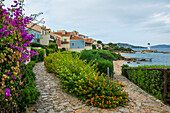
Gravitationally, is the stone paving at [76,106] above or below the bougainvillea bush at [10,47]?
below

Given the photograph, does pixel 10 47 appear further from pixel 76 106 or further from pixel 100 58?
pixel 100 58

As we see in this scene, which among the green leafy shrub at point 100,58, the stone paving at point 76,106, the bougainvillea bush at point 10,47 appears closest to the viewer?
the bougainvillea bush at point 10,47

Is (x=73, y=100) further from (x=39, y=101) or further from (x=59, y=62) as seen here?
(x=59, y=62)

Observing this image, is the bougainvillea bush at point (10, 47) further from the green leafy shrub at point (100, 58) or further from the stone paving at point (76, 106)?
the green leafy shrub at point (100, 58)

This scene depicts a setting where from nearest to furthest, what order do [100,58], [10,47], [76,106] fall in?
1. [10,47]
2. [76,106]
3. [100,58]

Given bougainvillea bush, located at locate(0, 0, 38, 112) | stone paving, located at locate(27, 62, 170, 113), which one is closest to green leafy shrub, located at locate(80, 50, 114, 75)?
stone paving, located at locate(27, 62, 170, 113)

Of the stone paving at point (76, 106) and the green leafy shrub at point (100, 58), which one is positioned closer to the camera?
the stone paving at point (76, 106)

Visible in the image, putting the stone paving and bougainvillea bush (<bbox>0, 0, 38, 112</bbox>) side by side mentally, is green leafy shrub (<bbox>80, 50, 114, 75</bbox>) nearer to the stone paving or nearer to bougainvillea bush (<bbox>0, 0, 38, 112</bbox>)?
the stone paving

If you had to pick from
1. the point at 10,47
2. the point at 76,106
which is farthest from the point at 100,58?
the point at 10,47

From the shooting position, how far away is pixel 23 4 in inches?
104

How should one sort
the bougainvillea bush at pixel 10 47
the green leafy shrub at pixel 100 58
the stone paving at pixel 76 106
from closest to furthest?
the bougainvillea bush at pixel 10 47
the stone paving at pixel 76 106
the green leafy shrub at pixel 100 58

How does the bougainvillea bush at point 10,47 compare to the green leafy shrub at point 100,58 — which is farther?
the green leafy shrub at point 100,58

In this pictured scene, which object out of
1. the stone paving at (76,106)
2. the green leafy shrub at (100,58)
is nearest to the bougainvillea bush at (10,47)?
the stone paving at (76,106)

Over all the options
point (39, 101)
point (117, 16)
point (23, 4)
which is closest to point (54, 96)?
point (39, 101)
